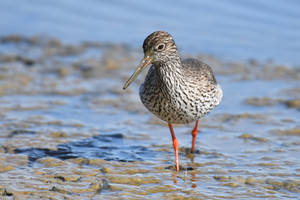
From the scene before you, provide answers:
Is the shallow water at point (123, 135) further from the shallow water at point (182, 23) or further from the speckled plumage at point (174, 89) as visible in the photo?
the shallow water at point (182, 23)

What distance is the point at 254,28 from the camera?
45.6 ft

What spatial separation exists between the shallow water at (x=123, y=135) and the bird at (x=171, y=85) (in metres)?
0.75

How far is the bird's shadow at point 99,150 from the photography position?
692cm

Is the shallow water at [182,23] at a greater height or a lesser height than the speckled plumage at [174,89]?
greater

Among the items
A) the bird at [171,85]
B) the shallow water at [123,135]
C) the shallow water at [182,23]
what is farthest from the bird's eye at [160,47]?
the shallow water at [182,23]

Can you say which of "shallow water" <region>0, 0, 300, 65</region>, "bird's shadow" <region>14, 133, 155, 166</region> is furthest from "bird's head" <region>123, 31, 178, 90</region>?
"shallow water" <region>0, 0, 300, 65</region>

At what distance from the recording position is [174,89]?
21.1 feet

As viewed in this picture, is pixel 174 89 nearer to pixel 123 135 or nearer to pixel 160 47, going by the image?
pixel 160 47

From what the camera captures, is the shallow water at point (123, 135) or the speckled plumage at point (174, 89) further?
the speckled plumage at point (174, 89)

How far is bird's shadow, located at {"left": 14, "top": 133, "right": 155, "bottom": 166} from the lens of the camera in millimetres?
6918

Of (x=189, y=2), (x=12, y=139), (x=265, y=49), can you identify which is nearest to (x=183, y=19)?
(x=189, y=2)

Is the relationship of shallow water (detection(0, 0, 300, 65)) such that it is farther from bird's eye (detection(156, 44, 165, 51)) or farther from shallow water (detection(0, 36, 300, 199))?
bird's eye (detection(156, 44, 165, 51))

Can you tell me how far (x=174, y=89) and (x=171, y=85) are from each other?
7 cm

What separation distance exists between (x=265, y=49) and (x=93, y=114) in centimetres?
583
